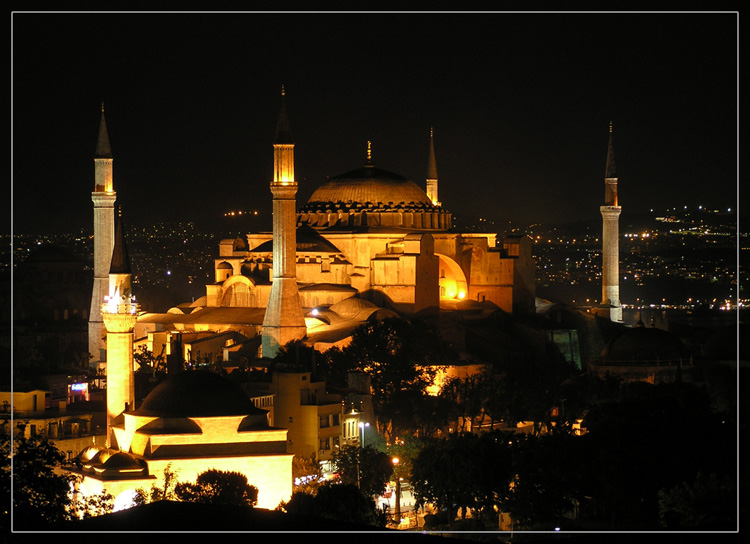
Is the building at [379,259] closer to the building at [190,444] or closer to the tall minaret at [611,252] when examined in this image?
the tall minaret at [611,252]

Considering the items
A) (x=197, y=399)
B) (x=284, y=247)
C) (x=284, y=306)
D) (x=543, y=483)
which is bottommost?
(x=543, y=483)

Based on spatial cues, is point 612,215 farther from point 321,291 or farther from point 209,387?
point 209,387

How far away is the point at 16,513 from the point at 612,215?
134 ft

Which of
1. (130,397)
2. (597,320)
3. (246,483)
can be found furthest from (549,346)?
(246,483)

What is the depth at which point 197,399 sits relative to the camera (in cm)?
3456

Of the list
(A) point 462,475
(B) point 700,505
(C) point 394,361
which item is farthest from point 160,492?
(C) point 394,361

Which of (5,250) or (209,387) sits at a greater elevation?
(5,250)

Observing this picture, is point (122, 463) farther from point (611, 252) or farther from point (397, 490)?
point (611, 252)

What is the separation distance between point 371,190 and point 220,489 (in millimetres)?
29354

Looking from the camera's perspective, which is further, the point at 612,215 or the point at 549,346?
the point at 612,215

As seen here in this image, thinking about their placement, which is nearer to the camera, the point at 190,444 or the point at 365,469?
the point at 190,444

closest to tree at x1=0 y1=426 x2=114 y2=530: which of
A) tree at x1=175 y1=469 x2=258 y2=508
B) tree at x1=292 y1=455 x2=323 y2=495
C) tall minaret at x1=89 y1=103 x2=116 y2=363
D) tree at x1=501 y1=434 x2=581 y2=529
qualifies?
tree at x1=175 y1=469 x2=258 y2=508

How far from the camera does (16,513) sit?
25.9 metres

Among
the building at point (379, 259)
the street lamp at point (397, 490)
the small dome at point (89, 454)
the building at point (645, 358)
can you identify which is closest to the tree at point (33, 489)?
the small dome at point (89, 454)
